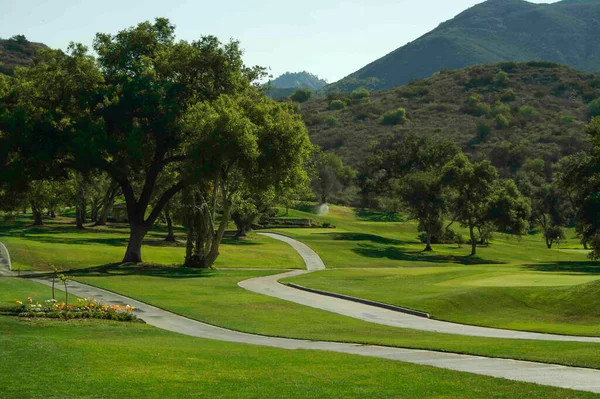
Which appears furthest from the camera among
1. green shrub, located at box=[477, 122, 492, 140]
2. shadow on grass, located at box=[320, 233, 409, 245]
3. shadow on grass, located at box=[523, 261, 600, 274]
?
green shrub, located at box=[477, 122, 492, 140]

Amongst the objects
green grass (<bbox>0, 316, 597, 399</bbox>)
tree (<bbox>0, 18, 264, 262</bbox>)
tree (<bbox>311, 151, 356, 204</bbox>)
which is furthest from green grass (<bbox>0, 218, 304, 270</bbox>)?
tree (<bbox>311, 151, 356, 204</bbox>)


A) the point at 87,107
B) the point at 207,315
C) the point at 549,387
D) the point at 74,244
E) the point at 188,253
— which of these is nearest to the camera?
the point at 549,387

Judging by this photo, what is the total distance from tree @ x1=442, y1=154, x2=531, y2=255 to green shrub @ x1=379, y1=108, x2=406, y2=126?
104m

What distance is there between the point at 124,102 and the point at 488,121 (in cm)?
13402

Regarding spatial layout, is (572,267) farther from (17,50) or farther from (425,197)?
(17,50)

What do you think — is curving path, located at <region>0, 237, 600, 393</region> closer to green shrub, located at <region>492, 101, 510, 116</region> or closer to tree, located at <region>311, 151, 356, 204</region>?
tree, located at <region>311, 151, 356, 204</region>

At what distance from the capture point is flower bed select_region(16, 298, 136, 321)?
70.9ft

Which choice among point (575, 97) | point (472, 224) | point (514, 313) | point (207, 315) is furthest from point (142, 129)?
point (575, 97)

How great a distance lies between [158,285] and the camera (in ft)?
111

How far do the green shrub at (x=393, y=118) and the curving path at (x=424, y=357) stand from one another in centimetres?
15437

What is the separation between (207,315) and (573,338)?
11.7 meters

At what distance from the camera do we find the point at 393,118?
6969 inches

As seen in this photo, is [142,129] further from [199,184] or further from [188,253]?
[188,253]

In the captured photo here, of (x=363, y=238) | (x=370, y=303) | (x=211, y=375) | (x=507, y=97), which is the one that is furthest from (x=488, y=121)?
(x=211, y=375)
